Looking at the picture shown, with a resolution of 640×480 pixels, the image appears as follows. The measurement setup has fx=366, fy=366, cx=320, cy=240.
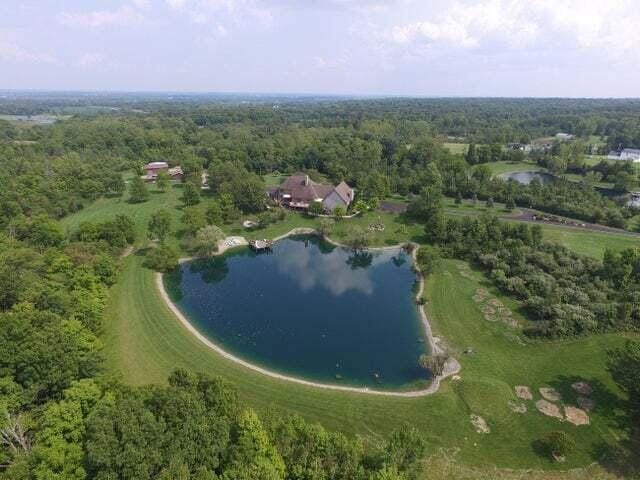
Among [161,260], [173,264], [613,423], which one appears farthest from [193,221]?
[613,423]

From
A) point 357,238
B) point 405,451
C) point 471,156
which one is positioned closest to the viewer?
point 405,451

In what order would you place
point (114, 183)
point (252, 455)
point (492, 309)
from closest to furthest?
point (252, 455)
point (492, 309)
point (114, 183)

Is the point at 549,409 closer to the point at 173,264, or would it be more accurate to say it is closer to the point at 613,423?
the point at 613,423

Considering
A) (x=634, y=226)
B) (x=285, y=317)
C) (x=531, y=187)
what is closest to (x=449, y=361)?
(x=285, y=317)

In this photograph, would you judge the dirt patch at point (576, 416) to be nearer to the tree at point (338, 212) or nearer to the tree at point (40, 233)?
the tree at point (338, 212)

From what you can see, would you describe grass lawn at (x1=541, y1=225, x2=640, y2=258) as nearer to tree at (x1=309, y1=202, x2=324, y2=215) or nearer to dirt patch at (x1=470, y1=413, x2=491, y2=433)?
tree at (x1=309, y1=202, x2=324, y2=215)

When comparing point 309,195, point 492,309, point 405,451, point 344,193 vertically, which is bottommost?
point 492,309
